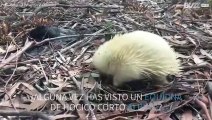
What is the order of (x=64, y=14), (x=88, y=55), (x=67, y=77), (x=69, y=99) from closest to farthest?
(x=69, y=99) → (x=67, y=77) → (x=88, y=55) → (x=64, y=14)

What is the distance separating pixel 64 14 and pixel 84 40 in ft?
3.23

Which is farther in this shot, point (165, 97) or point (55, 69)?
point (55, 69)

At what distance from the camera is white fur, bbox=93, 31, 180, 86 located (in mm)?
1971

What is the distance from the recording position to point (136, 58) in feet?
6.48

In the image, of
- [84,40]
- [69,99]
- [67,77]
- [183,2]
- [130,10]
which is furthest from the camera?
[183,2]

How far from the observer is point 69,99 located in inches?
76.0

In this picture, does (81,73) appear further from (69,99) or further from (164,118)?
(164,118)

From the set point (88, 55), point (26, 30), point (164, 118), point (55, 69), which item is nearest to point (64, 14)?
point (26, 30)

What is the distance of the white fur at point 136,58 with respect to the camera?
1971mm

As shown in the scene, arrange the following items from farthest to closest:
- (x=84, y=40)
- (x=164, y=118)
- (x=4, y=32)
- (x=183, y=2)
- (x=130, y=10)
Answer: (x=183, y=2)
(x=130, y=10)
(x=4, y=32)
(x=84, y=40)
(x=164, y=118)

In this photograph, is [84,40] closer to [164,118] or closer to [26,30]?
[26,30]

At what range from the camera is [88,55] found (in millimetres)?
2541

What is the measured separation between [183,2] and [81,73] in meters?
2.88

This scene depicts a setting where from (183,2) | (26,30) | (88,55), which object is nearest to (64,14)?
(26,30)
